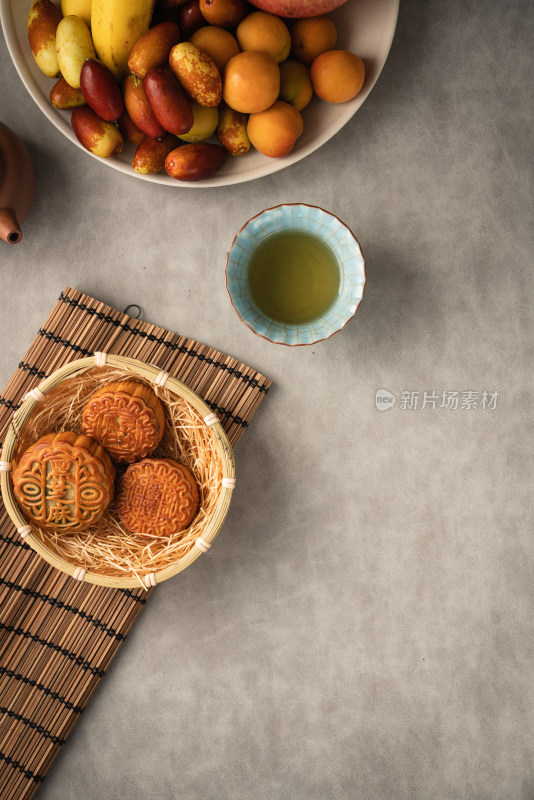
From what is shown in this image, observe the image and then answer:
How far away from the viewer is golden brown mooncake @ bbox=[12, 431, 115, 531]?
961mm

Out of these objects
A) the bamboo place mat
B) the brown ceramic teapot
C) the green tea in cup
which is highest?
the green tea in cup

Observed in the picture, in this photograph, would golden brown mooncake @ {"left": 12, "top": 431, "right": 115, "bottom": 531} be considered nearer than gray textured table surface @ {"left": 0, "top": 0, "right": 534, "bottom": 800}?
Yes

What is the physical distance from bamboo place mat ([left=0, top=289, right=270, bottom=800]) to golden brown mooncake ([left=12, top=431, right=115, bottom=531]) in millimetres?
174

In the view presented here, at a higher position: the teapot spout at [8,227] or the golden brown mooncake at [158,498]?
the teapot spout at [8,227]

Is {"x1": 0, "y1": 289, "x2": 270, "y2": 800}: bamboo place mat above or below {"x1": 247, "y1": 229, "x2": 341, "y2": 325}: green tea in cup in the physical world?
below

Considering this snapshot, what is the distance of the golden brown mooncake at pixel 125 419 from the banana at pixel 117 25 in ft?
1.83

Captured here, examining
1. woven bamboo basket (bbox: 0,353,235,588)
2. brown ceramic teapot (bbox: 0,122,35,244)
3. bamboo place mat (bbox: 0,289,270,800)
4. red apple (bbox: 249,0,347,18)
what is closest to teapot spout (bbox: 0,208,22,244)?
brown ceramic teapot (bbox: 0,122,35,244)

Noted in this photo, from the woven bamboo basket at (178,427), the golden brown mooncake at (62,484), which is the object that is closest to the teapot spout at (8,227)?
the woven bamboo basket at (178,427)

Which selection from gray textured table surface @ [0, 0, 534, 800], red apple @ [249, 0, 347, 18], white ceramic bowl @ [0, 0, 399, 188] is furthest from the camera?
gray textured table surface @ [0, 0, 534, 800]

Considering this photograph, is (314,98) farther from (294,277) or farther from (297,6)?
(294,277)

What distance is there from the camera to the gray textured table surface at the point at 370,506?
1185 millimetres

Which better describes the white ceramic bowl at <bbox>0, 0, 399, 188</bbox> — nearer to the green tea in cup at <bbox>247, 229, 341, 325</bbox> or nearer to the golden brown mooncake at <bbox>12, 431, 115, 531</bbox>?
the green tea in cup at <bbox>247, 229, 341, 325</bbox>

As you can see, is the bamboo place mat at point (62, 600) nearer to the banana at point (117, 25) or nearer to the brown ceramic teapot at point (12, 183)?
the brown ceramic teapot at point (12, 183)

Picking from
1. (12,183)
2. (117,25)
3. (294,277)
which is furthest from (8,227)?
(294,277)
